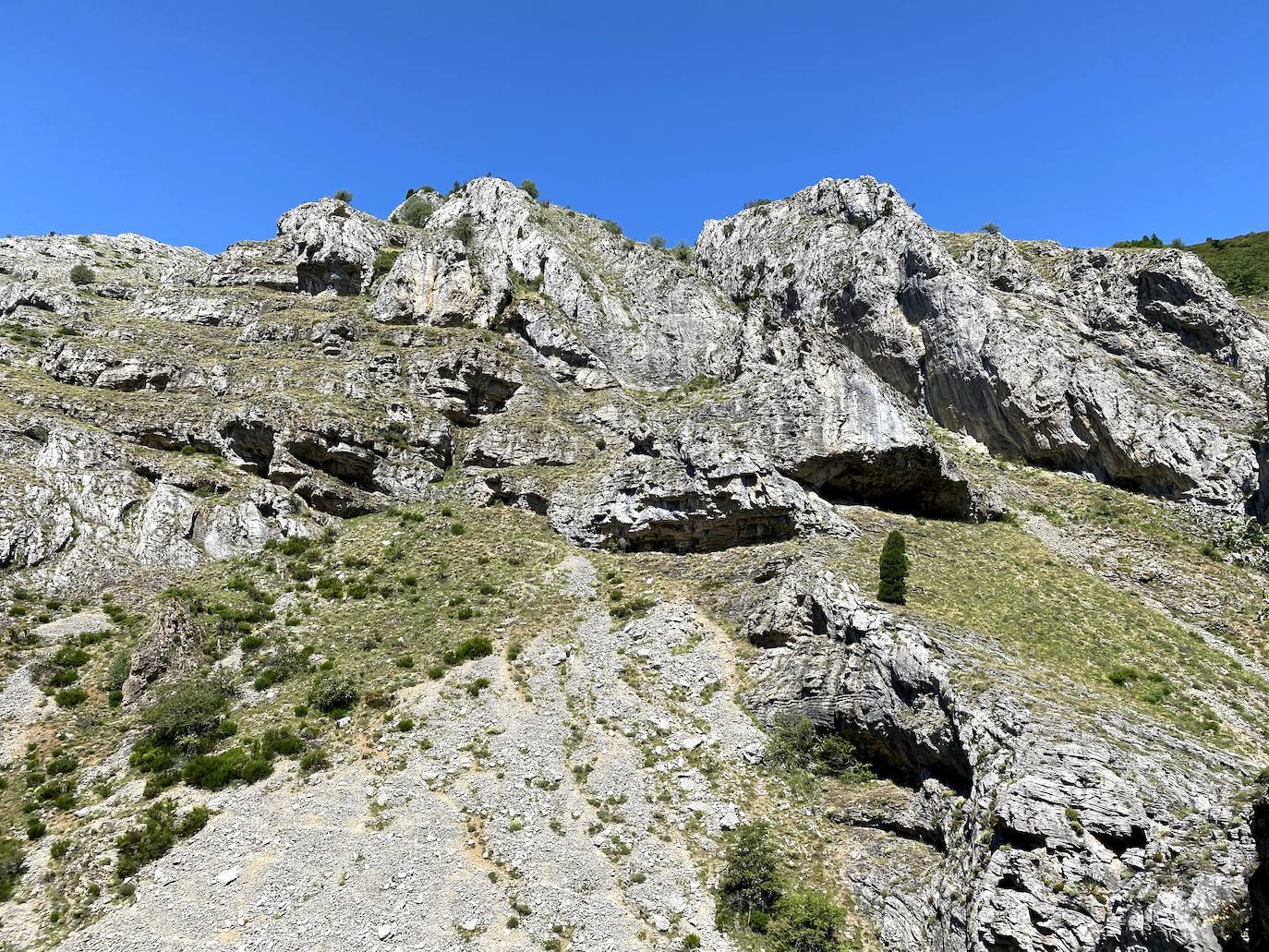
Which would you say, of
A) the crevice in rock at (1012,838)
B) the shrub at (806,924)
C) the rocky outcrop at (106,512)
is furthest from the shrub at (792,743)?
the rocky outcrop at (106,512)

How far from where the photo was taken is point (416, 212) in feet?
335

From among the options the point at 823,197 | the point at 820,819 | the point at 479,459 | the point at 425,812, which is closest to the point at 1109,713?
the point at 820,819

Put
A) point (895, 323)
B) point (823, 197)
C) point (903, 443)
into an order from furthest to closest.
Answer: point (823, 197) → point (895, 323) → point (903, 443)

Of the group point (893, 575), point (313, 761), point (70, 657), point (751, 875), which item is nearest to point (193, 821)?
point (313, 761)

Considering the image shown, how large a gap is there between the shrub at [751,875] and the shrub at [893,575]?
1314 centimetres

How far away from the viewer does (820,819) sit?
75.3 ft

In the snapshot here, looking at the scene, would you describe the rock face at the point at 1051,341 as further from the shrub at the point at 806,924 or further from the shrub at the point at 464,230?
the shrub at the point at 464,230

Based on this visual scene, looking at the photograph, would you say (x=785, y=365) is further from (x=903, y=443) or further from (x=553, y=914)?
(x=553, y=914)

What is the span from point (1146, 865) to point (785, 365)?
131 ft

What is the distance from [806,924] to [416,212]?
108583 millimetres

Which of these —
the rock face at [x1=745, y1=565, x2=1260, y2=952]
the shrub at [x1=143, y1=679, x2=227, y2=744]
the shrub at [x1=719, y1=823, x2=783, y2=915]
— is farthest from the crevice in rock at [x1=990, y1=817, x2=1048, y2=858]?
the shrub at [x1=143, y1=679, x2=227, y2=744]

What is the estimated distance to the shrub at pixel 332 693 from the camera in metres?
27.4

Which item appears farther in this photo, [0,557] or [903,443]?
[903,443]

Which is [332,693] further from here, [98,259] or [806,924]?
[98,259]
